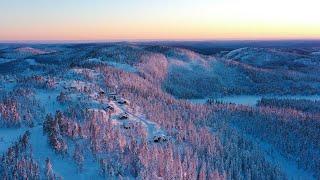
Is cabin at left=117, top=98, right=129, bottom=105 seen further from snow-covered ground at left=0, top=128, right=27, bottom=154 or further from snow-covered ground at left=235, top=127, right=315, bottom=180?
snow-covered ground at left=0, top=128, right=27, bottom=154

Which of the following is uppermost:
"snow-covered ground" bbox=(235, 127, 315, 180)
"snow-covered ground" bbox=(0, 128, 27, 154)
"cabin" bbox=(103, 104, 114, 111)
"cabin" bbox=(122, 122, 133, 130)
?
"snow-covered ground" bbox=(0, 128, 27, 154)

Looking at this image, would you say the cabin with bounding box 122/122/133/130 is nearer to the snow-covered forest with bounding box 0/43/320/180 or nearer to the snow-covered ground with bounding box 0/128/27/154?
the snow-covered forest with bounding box 0/43/320/180

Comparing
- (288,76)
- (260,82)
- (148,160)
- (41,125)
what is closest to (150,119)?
(41,125)

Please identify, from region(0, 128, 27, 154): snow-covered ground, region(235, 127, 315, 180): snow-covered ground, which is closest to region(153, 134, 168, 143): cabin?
region(0, 128, 27, 154): snow-covered ground

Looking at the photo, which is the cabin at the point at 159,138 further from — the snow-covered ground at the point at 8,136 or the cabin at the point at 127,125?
the snow-covered ground at the point at 8,136

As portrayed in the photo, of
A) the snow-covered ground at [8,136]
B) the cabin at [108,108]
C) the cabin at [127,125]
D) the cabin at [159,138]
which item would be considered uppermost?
the snow-covered ground at [8,136]

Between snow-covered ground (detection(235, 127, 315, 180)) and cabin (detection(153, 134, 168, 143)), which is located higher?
cabin (detection(153, 134, 168, 143))

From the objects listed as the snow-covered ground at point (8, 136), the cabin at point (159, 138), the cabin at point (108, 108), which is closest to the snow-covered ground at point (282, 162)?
the cabin at point (159, 138)

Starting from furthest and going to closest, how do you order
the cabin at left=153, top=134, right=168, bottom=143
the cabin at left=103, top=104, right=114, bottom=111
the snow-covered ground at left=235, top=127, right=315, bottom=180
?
the cabin at left=103, top=104, right=114, bottom=111, the snow-covered ground at left=235, top=127, right=315, bottom=180, the cabin at left=153, top=134, right=168, bottom=143

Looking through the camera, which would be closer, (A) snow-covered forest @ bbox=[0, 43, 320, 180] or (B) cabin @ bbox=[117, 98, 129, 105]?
(A) snow-covered forest @ bbox=[0, 43, 320, 180]

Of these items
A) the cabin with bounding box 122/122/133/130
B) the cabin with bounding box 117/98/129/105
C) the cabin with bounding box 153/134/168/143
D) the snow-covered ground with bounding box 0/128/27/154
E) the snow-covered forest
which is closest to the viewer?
the snow-covered forest

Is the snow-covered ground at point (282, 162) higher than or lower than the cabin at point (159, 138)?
lower
